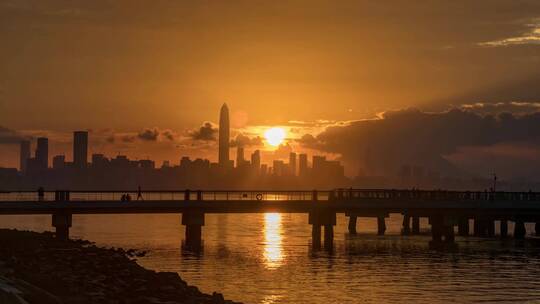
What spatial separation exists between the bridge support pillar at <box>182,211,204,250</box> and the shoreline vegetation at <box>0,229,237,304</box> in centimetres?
3136

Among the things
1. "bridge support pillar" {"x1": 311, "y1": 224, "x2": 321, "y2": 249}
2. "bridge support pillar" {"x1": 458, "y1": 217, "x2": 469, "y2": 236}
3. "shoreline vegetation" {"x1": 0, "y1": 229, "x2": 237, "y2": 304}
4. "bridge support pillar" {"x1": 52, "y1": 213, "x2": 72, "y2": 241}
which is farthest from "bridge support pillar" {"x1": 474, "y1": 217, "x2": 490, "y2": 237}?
"shoreline vegetation" {"x1": 0, "y1": 229, "x2": 237, "y2": 304}

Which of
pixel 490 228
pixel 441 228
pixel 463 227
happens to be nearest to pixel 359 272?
pixel 441 228

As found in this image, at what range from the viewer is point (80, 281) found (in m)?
40.9

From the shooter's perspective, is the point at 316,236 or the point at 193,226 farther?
Answer: the point at 316,236

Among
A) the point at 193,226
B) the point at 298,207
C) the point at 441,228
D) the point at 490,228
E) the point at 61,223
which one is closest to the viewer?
the point at 61,223

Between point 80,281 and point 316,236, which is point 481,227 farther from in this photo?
point 80,281

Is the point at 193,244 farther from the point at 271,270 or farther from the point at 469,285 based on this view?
the point at 469,285

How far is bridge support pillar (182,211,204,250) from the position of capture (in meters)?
89.9

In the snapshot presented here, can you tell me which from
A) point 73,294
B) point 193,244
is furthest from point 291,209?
point 73,294

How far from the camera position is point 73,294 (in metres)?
36.3

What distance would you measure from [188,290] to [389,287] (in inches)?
834

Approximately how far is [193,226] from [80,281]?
49.7 metres

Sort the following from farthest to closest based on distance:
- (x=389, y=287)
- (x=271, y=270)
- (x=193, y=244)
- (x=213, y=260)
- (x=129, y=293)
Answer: (x=193, y=244) → (x=213, y=260) → (x=271, y=270) → (x=389, y=287) → (x=129, y=293)

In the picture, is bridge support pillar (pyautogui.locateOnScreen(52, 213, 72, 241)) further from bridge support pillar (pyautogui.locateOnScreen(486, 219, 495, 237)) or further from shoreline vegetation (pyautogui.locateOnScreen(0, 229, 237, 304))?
bridge support pillar (pyautogui.locateOnScreen(486, 219, 495, 237))
